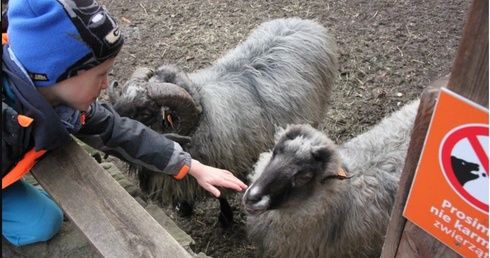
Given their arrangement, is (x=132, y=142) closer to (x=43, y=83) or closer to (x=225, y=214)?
(x=43, y=83)

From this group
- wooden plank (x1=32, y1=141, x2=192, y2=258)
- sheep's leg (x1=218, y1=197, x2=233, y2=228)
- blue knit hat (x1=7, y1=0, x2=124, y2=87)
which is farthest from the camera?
sheep's leg (x1=218, y1=197, x2=233, y2=228)

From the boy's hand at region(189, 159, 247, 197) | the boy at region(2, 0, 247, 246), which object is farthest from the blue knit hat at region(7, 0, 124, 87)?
the boy's hand at region(189, 159, 247, 197)

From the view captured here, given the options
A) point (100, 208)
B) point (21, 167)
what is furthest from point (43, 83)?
point (100, 208)

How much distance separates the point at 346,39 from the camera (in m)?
5.26

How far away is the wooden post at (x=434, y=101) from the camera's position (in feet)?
3.07

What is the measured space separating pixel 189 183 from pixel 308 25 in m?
1.47

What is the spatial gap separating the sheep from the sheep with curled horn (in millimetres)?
488

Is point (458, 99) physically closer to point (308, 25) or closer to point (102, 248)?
point (102, 248)

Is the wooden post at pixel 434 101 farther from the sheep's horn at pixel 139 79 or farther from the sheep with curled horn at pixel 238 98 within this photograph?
the sheep's horn at pixel 139 79

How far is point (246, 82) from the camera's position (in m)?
3.37

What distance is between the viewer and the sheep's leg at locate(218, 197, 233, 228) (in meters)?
3.52

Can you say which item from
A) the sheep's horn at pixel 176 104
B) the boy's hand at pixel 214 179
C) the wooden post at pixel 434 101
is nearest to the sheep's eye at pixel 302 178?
the boy's hand at pixel 214 179

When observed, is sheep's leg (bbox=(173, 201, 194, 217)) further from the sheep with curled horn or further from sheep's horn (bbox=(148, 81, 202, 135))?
sheep's horn (bbox=(148, 81, 202, 135))

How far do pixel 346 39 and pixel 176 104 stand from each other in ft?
9.42
